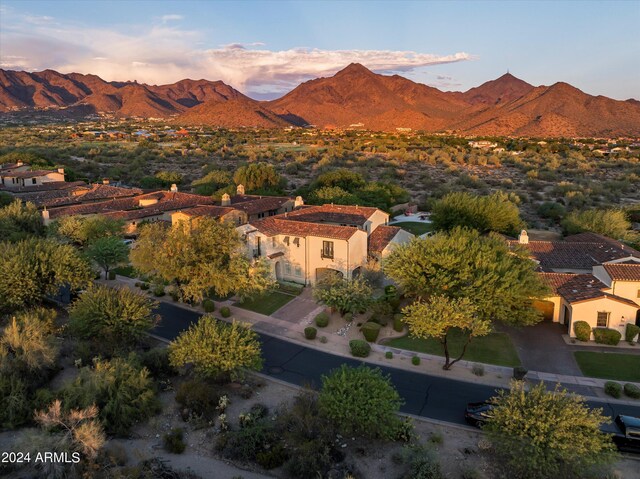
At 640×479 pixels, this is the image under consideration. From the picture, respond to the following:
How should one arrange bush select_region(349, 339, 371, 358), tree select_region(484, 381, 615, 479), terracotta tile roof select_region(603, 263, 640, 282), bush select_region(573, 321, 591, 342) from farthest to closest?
terracotta tile roof select_region(603, 263, 640, 282)
bush select_region(573, 321, 591, 342)
bush select_region(349, 339, 371, 358)
tree select_region(484, 381, 615, 479)

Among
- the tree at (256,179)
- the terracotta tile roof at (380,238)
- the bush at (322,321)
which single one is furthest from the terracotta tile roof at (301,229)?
the tree at (256,179)

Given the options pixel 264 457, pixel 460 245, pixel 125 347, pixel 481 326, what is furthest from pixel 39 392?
pixel 460 245

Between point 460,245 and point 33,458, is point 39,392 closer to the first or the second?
point 33,458

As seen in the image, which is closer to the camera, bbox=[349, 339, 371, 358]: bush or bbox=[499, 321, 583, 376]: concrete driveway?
bbox=[499, 321, 583, 376]: concrete driveway

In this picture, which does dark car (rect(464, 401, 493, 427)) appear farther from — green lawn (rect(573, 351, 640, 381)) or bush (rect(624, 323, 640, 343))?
bush (rect(624, 323, 640, 343))

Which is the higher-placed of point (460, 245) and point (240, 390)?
point (460, 245)

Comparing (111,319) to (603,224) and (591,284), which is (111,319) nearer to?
(591,284)

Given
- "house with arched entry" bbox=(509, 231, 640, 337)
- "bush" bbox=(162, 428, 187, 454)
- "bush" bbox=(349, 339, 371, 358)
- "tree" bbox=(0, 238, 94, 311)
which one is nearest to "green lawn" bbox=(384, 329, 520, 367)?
"bush" bbox=(349, 339, 371, 358)

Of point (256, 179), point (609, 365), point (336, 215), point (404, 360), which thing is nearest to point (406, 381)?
point (404, 360)
